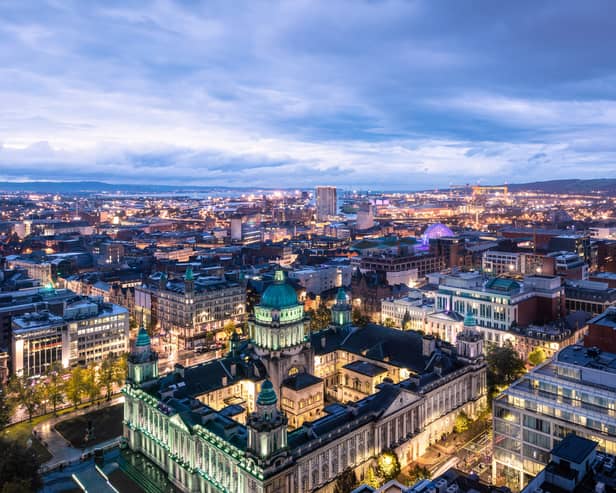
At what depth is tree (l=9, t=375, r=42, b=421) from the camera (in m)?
87.3

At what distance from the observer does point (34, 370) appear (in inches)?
4195

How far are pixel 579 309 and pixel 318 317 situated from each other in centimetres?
7673

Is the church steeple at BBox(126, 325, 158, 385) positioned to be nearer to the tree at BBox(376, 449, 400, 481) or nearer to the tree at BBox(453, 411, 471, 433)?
the tree at BBox(376, 449, 400, 481)

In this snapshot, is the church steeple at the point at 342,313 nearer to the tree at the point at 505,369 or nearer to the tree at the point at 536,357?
the tree at the point at 505,369

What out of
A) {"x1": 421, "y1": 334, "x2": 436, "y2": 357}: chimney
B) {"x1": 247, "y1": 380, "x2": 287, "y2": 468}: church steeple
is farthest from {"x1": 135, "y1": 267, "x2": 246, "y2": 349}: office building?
{"x1": 247, "y1": 380, "x2": 287, "y2": 468}: church steeple

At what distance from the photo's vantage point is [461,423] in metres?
82.9

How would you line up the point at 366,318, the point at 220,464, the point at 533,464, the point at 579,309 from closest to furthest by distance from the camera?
1. the point at 220,464
2. the point at 533,464
3. the point at 579,309
4. the point at 366,318

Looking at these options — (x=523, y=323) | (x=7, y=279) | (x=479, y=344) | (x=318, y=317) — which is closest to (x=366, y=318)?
(x=318, y=317)

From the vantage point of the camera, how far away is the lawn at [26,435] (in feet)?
253

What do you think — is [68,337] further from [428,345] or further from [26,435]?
[428,345]

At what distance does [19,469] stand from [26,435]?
25520 millimetres

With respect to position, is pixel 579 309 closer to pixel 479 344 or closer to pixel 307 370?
pixel 479 344

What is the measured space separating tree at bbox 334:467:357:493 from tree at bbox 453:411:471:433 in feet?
88.1

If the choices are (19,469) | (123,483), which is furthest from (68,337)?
(19,469)
